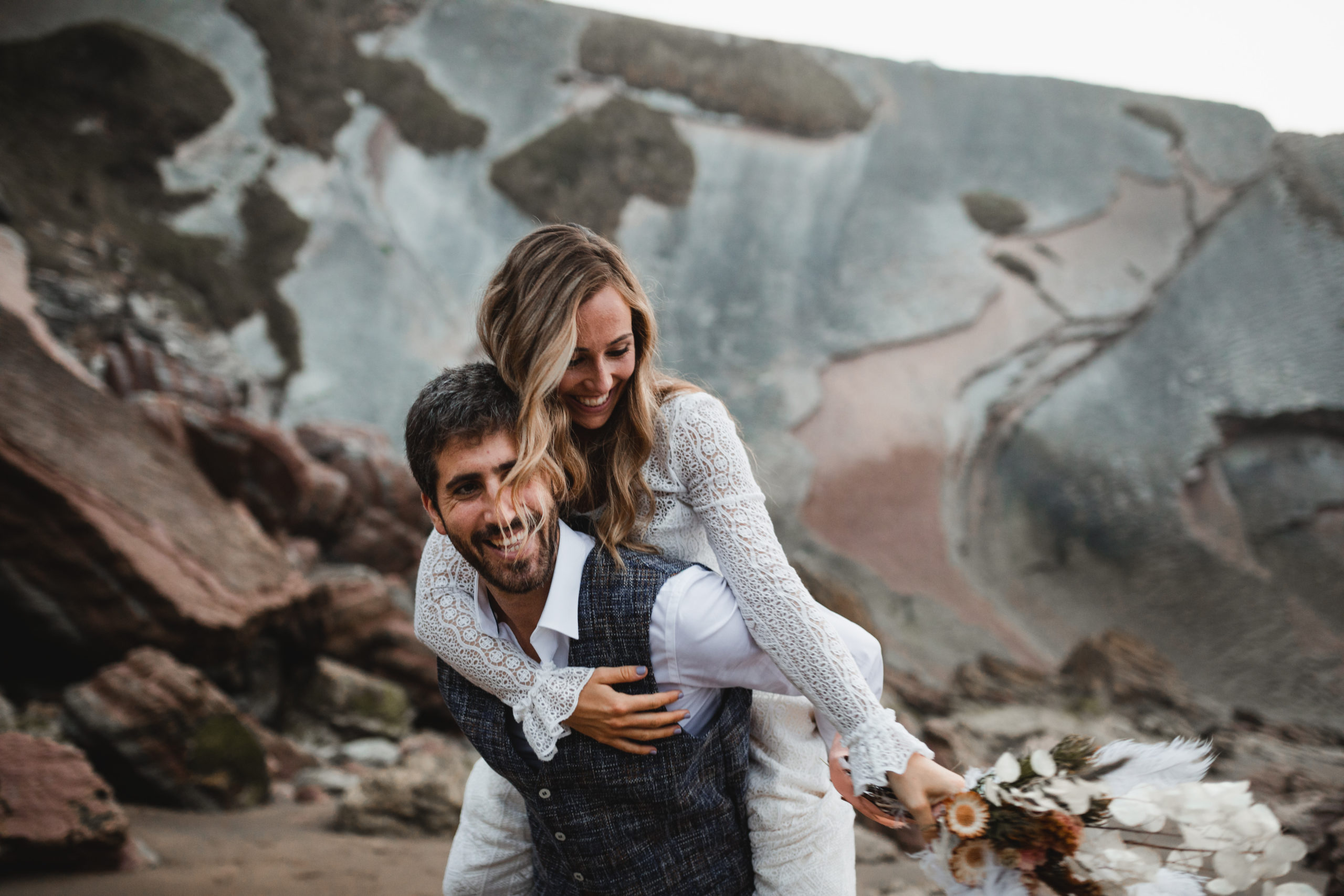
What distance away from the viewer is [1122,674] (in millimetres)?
8266

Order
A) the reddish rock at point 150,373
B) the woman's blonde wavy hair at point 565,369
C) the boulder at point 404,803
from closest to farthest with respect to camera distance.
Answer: the woman's blonde wavy hair at point 565,369 < the boulder at point 404,803 < the reddish rock at point 150,373

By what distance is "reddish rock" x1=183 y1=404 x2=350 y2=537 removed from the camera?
621 centimetres

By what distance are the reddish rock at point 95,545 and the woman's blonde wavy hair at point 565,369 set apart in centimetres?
357

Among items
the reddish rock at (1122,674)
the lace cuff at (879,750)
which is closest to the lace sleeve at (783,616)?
the lace cuff at (879,750)

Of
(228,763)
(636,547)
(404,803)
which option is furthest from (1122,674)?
(636,547)

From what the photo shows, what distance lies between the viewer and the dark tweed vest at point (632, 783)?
160 centimetres

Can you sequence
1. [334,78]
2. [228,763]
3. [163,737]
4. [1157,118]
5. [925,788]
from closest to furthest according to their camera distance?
[925,788]
[163,737]
[228,763]
[334,78]
[1157,118]

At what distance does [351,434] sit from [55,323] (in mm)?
2426

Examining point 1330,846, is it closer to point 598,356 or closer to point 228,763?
point 598,356

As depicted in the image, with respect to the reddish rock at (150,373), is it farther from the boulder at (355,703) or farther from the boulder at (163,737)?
the boulder at (163,737)

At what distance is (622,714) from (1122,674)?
27.0ft

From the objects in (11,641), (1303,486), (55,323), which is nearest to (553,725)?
(11,641)

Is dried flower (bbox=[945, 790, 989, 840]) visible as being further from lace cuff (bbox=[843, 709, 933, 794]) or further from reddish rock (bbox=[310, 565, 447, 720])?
reddish rock (bbox=[310, 565, 447, 720])

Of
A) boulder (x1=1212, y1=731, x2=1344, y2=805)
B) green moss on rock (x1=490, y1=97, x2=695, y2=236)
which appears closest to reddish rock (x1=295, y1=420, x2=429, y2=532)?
green moss on rock (x1=490, y1=97, x2=695, y2=236)
